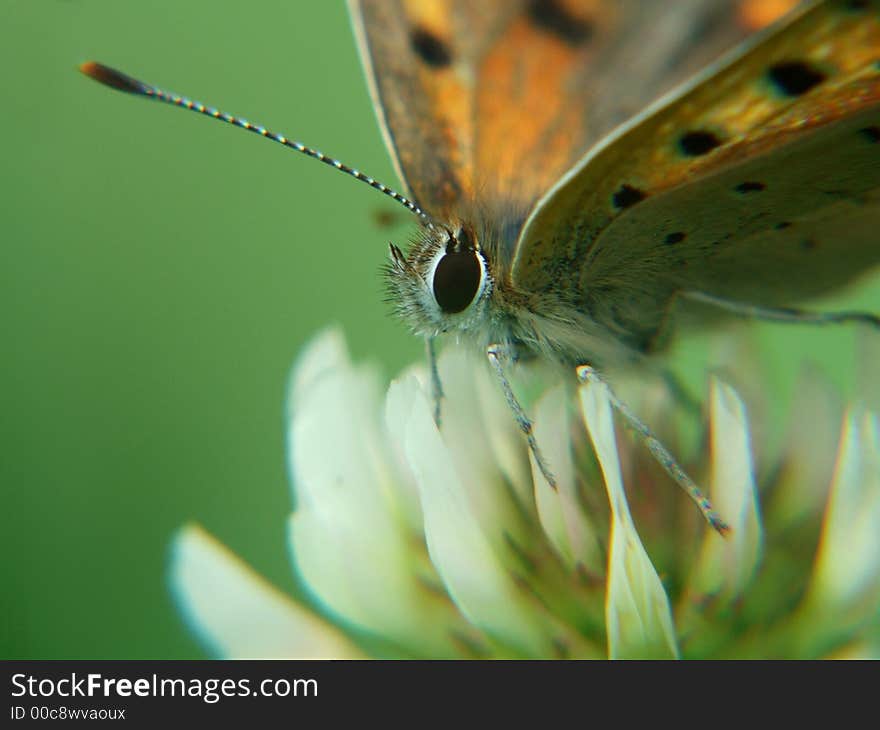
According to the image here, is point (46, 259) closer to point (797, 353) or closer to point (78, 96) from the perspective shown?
point (78, 96)

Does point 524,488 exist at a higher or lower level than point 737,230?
lower

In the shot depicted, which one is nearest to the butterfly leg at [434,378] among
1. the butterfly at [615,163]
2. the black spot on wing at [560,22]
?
the butterfly at [615,163]

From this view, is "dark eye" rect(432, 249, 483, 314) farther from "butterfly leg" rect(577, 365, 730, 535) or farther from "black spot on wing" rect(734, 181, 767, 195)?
"black spot on wing" rect(734, 181, 767, 195)

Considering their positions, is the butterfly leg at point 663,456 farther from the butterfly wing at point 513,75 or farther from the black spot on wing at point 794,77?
the black spot on wing at point 794,77

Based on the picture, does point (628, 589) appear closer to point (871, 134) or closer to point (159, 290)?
point (871, 134)

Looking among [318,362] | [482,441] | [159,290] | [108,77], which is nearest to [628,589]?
[482,441]

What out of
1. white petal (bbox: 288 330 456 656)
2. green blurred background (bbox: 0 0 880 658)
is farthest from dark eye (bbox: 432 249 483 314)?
green blurred background (bbox: 0 0 880 658)
